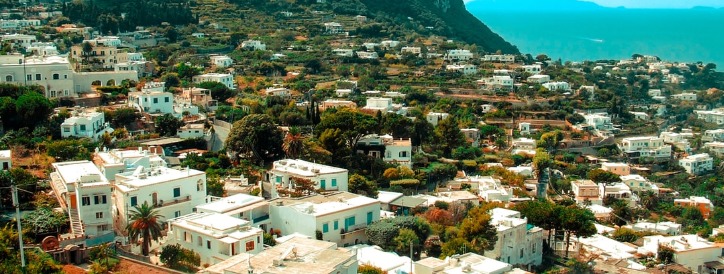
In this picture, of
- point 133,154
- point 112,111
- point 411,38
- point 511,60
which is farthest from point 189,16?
point 133,154

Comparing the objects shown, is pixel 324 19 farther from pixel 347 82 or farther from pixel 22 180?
pixel 22 180

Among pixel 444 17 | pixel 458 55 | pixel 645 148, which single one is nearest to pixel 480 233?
pixel 645 148

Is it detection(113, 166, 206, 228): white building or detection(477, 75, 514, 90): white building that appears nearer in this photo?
detection(113, 166, 206, 228): white building

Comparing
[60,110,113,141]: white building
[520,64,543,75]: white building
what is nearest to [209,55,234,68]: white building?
[60,110,113,141]: white building

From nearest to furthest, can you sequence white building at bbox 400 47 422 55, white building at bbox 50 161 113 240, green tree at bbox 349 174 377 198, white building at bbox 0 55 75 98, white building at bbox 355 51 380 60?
white building at bbox 50 161 113 240 → green tree at bbox 349 174 377 198 → white building at bbox 0 55 75 98 → white building at bbox 355 51 380 60 → white building at bbox 400 47 422 55

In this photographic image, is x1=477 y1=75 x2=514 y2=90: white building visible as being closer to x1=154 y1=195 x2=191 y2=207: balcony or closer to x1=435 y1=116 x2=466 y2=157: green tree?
x1=435 y1=116 x2=466 y2=157: green tree

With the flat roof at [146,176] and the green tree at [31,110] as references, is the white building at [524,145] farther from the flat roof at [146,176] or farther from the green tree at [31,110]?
the flat roof at [146,176]
